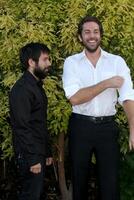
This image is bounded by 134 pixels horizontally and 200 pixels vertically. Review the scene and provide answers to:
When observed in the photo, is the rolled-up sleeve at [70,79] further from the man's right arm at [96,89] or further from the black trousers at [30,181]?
the black trousers at [30,181]

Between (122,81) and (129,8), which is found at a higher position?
(129,8)

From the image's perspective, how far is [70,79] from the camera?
4.07 m

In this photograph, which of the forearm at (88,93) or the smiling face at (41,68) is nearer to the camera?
the forearm at (88,93)

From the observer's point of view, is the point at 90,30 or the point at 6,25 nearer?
the point at 90,30

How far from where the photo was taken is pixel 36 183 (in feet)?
13.6

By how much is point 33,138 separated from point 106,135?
0.59 m

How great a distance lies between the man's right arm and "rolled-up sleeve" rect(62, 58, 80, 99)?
2.7 inches

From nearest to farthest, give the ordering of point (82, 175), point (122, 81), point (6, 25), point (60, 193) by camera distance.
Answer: point (122, 81)
point (82, 175)
point (6, 25)
point (60, 193)

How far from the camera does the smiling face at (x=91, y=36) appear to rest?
4059mm

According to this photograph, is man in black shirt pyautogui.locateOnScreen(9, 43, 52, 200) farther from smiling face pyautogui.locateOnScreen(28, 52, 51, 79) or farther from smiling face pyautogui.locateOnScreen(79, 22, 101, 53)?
smiling face pyautogui.locateOnScreen(79, 22, 101, 53)

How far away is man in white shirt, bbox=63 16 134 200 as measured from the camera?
4.05 meters

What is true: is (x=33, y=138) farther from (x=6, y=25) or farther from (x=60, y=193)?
(x=60, y=193)

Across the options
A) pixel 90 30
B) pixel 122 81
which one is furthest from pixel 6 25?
pixel 122 81

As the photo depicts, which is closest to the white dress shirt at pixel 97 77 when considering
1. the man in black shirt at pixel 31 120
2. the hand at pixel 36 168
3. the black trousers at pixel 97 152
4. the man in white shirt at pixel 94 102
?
the man in white shirt at pixel 94 102
